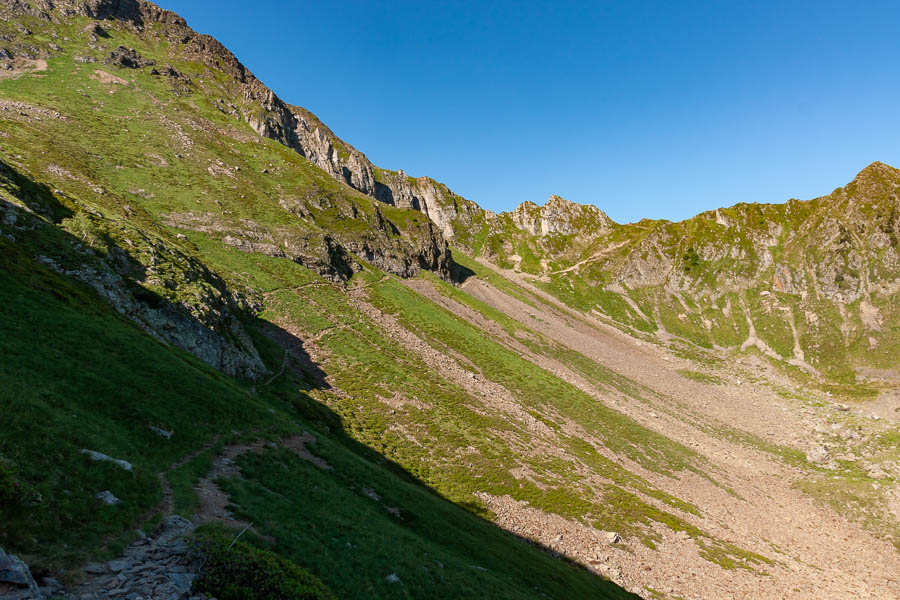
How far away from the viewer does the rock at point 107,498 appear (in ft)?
42.1

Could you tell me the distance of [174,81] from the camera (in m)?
128

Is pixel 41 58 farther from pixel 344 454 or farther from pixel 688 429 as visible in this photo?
pixel 688 429

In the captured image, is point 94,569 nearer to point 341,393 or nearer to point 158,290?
point 158,290

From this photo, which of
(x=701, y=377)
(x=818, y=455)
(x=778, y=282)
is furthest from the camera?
(x=778, y=282)

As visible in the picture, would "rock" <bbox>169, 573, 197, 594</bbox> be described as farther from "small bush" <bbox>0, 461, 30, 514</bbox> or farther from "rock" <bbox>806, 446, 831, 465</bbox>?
"rock" <bbox>806, 446, 831, 465</bbox>

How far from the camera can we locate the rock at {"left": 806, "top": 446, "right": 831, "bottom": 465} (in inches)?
2712

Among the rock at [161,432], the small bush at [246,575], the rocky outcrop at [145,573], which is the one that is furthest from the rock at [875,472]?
the rock at [161,432]

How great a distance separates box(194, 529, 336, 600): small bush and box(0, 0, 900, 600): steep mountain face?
14 centimetres

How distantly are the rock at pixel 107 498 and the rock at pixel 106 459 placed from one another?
198 cm

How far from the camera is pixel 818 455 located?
229ft

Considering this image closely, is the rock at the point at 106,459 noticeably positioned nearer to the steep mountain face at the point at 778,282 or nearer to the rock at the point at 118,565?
the rock at the point at 118,565

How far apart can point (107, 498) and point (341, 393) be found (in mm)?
35650

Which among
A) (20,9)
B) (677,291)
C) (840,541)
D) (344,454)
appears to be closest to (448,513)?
(344,454)

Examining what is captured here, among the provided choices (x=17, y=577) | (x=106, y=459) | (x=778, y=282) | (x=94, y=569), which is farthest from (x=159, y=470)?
(x=778, y=282)
